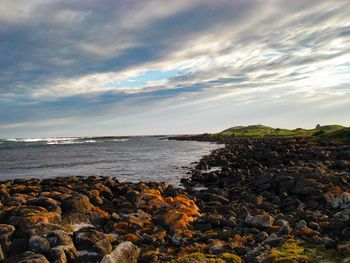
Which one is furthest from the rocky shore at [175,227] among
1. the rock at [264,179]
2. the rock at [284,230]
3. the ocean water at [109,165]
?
the ocean water at [109,165]

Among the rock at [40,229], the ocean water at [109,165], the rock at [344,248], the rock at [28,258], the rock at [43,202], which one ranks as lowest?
the ocean water at [109,165]

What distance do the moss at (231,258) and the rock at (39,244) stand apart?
501 cm

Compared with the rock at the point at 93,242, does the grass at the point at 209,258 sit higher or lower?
lower

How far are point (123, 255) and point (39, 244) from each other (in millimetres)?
2415

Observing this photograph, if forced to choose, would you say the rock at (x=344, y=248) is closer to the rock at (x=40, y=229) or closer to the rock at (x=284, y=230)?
the rock at (x=284, y=230)

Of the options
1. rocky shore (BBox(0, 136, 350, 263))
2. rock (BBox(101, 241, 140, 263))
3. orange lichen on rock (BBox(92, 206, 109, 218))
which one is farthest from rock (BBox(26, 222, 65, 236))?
orange lichen on rock (BBox(92, 206, 109, 218))

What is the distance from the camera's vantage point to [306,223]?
12836mm

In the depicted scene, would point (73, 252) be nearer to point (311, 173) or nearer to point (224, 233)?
point (224, 233)

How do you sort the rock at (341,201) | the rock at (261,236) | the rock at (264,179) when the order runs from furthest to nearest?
the rock at (264,179), the rock at (341,201), the rock at (261,236)

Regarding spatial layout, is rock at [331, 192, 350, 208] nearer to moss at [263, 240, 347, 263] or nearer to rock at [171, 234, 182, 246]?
moss at [263, 240, 347, 263]

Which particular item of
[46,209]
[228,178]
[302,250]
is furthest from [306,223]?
[228,178]

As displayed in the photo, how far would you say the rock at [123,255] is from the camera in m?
9.31

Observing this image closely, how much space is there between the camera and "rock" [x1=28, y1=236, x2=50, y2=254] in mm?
9781

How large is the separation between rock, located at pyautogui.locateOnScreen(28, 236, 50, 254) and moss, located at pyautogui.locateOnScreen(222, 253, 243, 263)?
5.01 m
